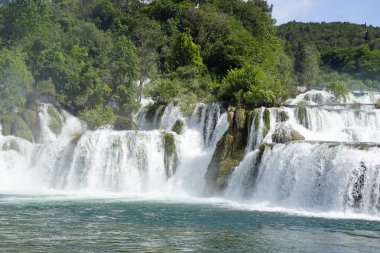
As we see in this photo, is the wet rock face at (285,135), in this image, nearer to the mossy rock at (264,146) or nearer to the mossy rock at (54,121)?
the mossy rock at (264,146)

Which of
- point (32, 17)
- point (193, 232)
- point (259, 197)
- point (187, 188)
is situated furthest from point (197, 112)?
point (32, 17)

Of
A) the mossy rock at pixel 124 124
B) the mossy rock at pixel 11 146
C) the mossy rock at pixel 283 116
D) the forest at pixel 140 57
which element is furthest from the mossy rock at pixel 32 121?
the mossy rock at pixel 283 116

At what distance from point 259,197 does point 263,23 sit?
3803 cm

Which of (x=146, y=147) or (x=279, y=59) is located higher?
(x=279, y=59)

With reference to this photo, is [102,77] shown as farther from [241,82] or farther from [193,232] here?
[193,232]

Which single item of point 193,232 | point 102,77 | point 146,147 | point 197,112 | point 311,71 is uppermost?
point 311,71

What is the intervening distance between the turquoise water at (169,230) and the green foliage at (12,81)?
1684 cm

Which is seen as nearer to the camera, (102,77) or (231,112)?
(231,112)

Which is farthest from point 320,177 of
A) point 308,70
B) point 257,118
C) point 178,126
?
point 308,70

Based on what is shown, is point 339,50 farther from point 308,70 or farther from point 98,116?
point 98,116

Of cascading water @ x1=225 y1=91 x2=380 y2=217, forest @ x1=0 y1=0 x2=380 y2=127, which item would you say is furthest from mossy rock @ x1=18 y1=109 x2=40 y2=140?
cascading water @ x1=225 y1=91 x2=380 y2=217

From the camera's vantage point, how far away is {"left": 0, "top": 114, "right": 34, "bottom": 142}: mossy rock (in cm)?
4006

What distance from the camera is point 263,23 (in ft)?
207

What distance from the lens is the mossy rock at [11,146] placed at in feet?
126
